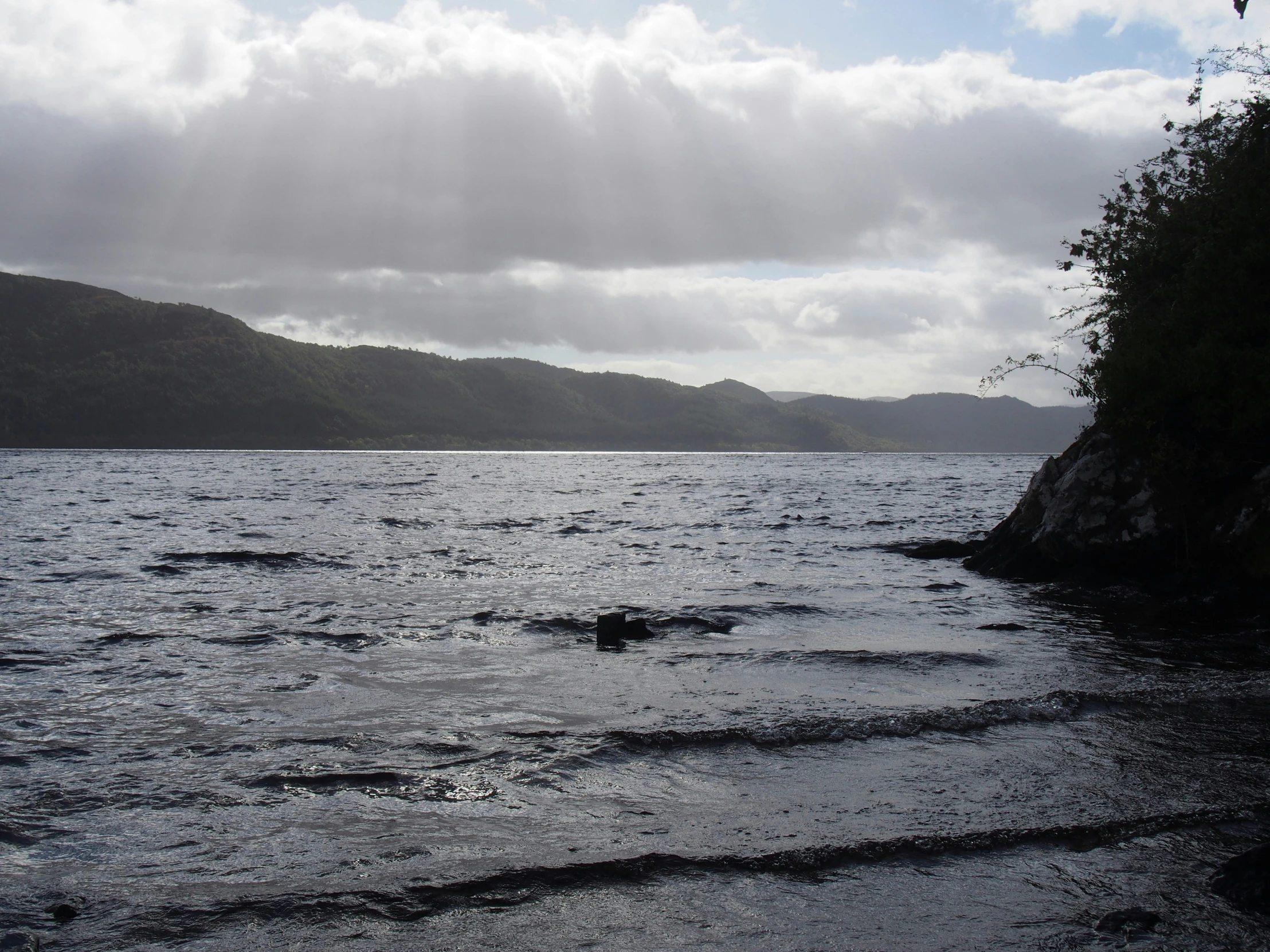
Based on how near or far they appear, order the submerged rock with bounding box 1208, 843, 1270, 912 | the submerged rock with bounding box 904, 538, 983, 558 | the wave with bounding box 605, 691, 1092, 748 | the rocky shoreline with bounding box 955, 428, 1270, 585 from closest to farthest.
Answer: the submerged rock with bounding box 1208, 843, 1270, 912 → the wave with bounding box 605, 691, 1092, 748 → the rocky shoreline with bounding box 955, 428, 1270, 585 → the submerged rock with bounding box 904, 538, 983, 558

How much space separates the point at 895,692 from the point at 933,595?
918 centimetres

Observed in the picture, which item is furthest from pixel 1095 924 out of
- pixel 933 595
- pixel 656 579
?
pixel 656 579

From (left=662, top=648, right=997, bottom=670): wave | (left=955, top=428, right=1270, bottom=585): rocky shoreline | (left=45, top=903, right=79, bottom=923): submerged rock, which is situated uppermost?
(left=955, top=428, right=1270, bottom=585): rocky shoreline

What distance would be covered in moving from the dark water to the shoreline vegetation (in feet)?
10.4

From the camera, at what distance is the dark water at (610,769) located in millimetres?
5398

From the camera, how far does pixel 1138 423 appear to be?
20.1 metres

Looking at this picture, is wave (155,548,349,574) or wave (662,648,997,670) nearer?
wave (662,648,997,670)

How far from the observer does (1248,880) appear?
530cm

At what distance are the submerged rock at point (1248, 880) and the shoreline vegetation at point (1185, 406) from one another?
12.8 m

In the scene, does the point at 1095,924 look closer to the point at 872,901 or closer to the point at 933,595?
the point at 872,901

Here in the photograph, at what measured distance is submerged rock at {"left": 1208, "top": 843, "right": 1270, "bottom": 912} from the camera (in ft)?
17.0

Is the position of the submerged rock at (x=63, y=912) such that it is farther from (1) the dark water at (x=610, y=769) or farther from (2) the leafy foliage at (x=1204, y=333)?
(2) the leafy foliage at (x=1204, y=333)

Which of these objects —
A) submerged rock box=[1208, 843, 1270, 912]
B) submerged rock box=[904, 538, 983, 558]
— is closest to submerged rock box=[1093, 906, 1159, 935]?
submerged rock box=[1208, 843, 1270, 912]

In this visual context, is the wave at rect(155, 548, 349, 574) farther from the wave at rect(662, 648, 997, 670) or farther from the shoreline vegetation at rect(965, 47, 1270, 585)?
the shoreline vegetation at rect(965, 47, 1270, 585)
